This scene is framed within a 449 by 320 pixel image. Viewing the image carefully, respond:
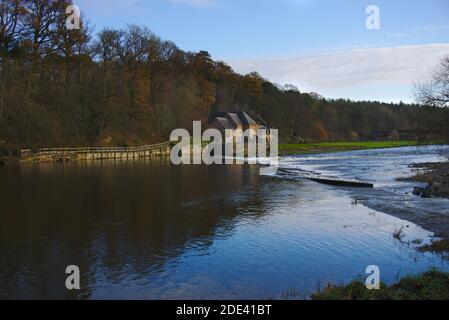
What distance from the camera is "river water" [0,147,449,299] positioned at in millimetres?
10273

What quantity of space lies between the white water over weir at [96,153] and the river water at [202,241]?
24990mm

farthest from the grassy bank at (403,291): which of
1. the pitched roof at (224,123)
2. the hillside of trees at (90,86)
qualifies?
the pitched roof at (224,123)

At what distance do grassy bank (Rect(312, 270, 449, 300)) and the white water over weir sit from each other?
46.1 metres

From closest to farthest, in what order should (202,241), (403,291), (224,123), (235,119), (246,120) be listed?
(403,291)
(202,241)
(224,123)
(235,119)
(246,120)

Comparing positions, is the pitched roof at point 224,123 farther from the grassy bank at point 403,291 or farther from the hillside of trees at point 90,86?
the grassy bank at point 403,291

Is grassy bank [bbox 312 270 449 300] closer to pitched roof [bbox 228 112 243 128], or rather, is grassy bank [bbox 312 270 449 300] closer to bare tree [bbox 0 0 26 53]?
bare tree [bbox 0 0 26 53]

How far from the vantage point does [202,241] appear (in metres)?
14.5

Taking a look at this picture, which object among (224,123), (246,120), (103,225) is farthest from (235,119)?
(103,225)

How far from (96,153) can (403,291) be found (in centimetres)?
5356

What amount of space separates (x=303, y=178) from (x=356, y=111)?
132 metres

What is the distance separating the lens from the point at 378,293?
8430 mm

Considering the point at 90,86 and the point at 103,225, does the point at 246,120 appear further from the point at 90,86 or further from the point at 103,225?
the point at 103,225

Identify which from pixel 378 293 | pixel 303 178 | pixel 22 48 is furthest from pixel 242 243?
pixel 22 48

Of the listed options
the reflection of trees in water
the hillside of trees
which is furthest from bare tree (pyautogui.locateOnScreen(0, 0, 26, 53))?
the reflection of trees in water
